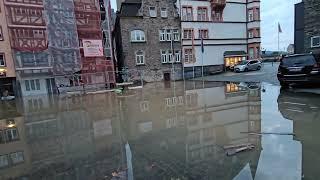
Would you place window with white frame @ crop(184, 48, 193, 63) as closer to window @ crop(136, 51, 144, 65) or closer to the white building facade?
the white building facade

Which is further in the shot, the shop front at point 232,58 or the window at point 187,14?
the shop front at point 232,58

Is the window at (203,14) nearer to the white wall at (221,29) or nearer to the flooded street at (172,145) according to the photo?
the white wall at (221,29)

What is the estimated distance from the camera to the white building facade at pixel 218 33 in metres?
34.1

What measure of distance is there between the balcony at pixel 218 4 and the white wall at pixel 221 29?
7.57 ft

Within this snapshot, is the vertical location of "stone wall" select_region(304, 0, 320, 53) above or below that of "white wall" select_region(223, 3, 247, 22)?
below

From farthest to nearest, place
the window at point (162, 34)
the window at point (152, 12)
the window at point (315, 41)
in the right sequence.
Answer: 1. the window at point (162, 34)
2. the window at point (152, 12)
3. the window at point (315, 41)

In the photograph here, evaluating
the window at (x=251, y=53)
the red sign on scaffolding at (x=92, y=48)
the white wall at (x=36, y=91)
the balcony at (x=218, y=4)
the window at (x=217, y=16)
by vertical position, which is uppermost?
the balcony at (x=218, y=4)

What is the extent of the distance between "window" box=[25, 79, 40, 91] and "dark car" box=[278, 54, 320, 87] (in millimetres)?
22929

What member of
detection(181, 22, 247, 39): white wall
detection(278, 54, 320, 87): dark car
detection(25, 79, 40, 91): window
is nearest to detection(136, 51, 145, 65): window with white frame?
detection(181, 22, 247, 39): white wall

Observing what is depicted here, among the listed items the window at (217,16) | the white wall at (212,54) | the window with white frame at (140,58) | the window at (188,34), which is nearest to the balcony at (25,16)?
the window with white frame at (140,58)

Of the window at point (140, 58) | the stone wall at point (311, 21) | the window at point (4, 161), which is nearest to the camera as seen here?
the window at point (4, 161)

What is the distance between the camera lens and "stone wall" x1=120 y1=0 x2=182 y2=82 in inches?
1208

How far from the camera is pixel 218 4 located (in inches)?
1361

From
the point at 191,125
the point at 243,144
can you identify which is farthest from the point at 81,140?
the point at 243,144
